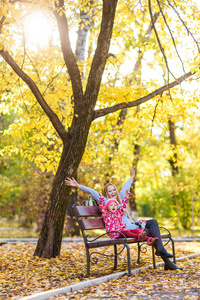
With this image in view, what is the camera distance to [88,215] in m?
6.03

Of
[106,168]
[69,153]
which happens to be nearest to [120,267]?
[69,153]

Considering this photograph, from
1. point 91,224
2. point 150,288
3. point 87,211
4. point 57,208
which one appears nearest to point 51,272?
point 91,224

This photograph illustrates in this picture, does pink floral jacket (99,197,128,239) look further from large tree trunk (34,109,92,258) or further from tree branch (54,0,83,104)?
tree branch (54,0,83,104)

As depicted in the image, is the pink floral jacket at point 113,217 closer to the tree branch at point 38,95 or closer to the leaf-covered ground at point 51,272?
the leaf-covered ground at point 51,272

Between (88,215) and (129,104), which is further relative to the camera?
(129,104)

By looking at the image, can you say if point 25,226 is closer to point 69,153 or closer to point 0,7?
point 69,153

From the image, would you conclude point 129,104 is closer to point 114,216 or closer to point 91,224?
point 114,216

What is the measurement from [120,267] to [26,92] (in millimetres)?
4841

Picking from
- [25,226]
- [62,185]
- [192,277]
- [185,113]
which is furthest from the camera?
[25,226]

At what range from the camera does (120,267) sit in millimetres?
6289

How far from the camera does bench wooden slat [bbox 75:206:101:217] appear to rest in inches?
233

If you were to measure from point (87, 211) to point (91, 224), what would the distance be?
23cm

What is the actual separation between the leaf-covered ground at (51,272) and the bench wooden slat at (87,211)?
0.91m

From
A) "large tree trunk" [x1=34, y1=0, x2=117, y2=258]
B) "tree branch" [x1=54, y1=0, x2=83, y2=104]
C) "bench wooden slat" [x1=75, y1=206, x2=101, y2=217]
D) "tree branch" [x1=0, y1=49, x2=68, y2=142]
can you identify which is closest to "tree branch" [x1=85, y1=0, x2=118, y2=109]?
"large tree trunk" [x1=34, y1=0, x2=117, y2=258]
